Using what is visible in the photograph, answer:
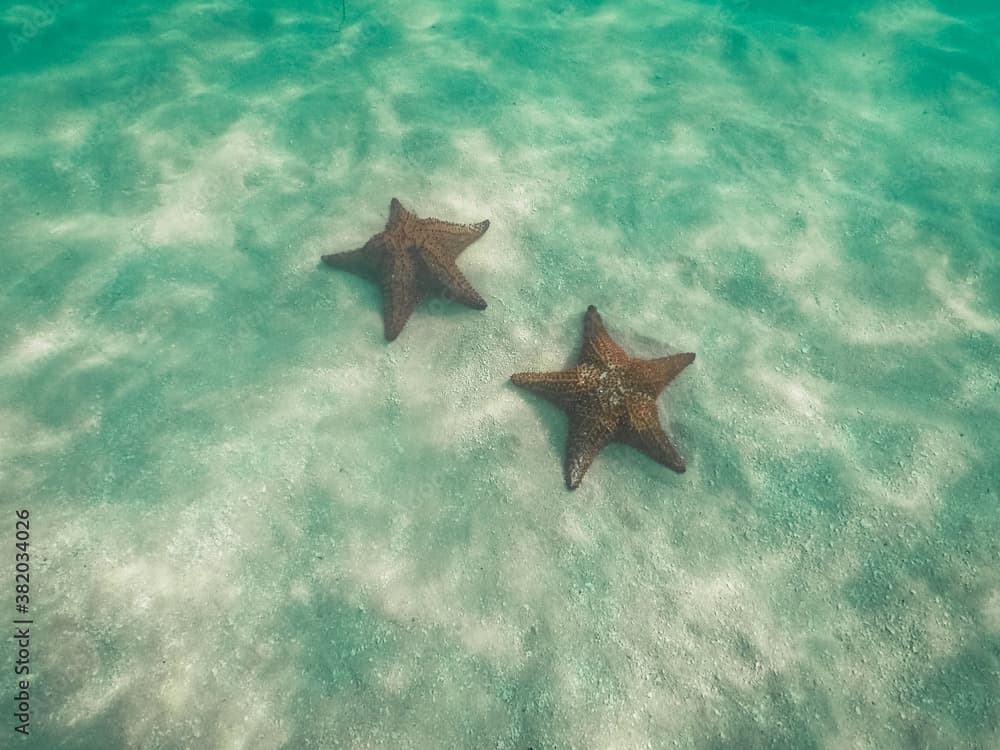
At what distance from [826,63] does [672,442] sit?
8292 mm

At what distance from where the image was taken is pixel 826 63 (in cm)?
881

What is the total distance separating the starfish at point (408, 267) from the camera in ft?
17.2

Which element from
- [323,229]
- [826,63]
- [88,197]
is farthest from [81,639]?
[826,63]

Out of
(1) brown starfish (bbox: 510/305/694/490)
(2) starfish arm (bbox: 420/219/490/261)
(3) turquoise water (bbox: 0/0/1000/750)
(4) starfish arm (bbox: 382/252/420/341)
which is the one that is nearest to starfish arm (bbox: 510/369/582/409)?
(1) brown starfish (bbox: 510/305/694/490)

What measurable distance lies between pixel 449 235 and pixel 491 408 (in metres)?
2.05

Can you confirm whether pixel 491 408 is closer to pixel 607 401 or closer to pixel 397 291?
pixel 607 401

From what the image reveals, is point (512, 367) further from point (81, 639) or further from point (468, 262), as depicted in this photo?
point (81, 639)

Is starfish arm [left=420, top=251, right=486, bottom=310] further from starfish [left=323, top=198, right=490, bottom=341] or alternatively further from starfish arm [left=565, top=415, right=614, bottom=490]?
starfish arm [left=565, top=415, right=614, bottom=490]

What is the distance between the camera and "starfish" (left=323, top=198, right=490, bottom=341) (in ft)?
17.2

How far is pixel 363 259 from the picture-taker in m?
5.49

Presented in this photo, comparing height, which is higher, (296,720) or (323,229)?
(323,229)

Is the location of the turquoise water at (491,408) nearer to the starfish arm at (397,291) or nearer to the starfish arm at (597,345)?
the starfish arm at (397,291)

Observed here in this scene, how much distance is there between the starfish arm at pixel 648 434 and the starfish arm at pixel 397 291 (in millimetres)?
2419

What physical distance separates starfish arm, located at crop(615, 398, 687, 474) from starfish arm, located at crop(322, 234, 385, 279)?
299cm
